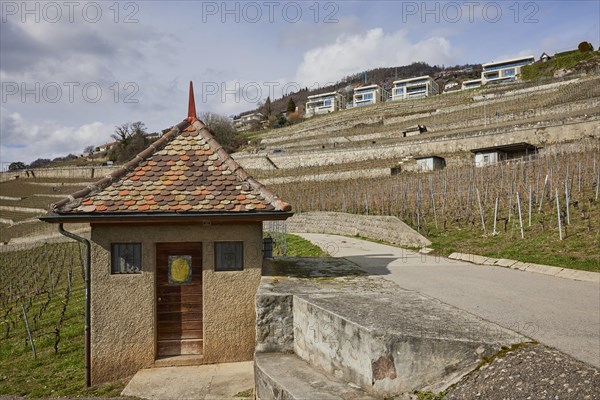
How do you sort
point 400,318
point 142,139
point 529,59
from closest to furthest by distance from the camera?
point 400,318 → point 142,139 → point 529,59

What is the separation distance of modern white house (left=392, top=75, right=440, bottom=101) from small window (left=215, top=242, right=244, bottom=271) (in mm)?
107720

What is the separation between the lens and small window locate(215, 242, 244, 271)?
7.57 metres

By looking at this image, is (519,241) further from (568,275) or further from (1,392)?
(1,392)

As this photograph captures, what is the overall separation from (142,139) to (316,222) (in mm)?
74249

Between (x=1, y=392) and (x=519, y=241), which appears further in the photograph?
(x=519, y=241)

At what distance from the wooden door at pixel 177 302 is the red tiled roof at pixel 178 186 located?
2.77 ft

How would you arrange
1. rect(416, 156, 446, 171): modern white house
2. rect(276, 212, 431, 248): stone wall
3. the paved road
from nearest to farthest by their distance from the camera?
the paved road < rect(276, 212, 431, 248): stone wall < rect(416, 156, 446, 171): modern white house

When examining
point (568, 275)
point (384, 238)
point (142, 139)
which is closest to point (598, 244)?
point (568, 275)

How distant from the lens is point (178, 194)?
771 centimetres

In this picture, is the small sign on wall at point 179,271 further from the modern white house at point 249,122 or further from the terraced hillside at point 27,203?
the modern white house at point 249,122

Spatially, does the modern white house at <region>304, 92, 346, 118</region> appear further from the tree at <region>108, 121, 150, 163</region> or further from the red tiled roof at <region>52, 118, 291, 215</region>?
the red tiled roof at <region>52, 118, 291, 215</region>

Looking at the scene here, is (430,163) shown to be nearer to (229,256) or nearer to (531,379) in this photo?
(229,256)

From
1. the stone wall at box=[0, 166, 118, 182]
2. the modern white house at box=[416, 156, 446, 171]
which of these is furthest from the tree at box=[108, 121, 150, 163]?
the modern white house at box=[416, 156, 446, 171]

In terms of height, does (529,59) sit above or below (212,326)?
above
